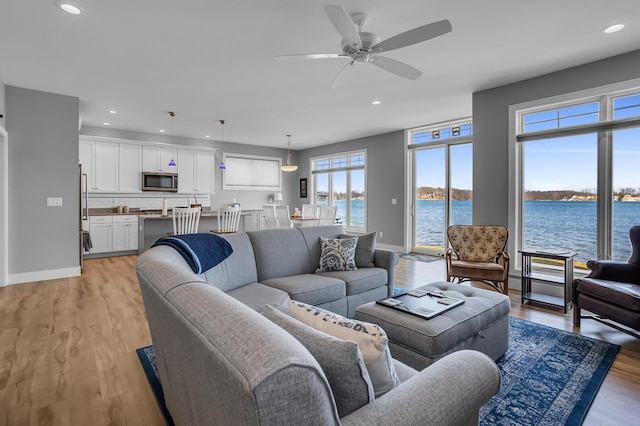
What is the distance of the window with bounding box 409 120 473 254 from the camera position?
6410mm

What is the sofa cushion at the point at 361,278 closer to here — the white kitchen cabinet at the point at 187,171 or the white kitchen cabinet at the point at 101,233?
the white kitchen cabinet at the point at 101,233

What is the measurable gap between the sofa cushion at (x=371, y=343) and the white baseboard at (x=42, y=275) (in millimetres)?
5373

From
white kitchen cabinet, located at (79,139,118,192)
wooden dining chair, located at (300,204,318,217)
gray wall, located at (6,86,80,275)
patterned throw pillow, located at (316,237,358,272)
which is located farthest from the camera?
wooden dining chair, located at (300,204,318,217)

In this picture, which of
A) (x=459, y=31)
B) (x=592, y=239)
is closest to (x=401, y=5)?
(x=459, y=31)

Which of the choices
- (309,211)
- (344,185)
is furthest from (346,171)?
(309,211)

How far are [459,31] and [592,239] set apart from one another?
2921mm

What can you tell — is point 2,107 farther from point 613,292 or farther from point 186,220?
point 613,292

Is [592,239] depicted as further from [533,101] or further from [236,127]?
[236,127]

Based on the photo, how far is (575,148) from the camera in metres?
4.07

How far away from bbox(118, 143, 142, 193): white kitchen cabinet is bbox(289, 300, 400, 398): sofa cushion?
7.43 meters

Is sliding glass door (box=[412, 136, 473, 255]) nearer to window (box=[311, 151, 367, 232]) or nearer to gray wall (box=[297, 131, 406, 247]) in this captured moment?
gray wall (box=[297, 131, 406, 247])

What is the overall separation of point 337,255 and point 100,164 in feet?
19.8

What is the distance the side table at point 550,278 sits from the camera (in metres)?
3.47

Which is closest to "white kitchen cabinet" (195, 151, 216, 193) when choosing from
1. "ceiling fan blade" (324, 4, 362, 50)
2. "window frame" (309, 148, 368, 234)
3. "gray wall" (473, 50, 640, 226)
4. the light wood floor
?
"window frame" (309, 148, 368, 234)
